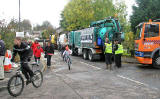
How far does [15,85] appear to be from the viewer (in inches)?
226

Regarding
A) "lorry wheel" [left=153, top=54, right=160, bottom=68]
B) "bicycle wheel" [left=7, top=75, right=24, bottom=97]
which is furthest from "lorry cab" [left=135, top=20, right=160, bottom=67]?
"bicycle wheel" [left=7, top=75, right=24, bottom=97]

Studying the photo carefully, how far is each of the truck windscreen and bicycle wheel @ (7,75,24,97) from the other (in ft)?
26.4

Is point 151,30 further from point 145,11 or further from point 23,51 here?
point 145,11

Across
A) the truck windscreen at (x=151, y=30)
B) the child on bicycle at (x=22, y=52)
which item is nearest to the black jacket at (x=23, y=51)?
the child on bicycle at (x=22, y=52)

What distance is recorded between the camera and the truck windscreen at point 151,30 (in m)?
11.2

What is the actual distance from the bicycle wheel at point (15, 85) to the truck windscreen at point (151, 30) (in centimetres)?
806

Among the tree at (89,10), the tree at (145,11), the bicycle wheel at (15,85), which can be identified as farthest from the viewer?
the tree at (89,10)

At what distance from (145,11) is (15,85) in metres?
26.7

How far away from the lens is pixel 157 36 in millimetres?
11164

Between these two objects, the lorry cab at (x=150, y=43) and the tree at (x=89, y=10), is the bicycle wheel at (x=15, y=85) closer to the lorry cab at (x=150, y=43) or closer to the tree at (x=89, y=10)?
the lorry cab at (x=150, y=43)

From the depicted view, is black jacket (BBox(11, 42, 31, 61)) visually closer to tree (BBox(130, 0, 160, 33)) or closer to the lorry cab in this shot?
the lorry cab

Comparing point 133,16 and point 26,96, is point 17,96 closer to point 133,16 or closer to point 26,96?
point 26,96

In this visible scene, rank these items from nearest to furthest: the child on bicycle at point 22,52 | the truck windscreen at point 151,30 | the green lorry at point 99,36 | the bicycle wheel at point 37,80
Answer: the child on bicycle at point 22,52
the bicycle wheel at point 37,80
the truck windscreen at point 151,30
the green lorry at point 99,36

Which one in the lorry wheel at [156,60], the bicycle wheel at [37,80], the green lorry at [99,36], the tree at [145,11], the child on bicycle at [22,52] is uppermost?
the tree at [145,11]
